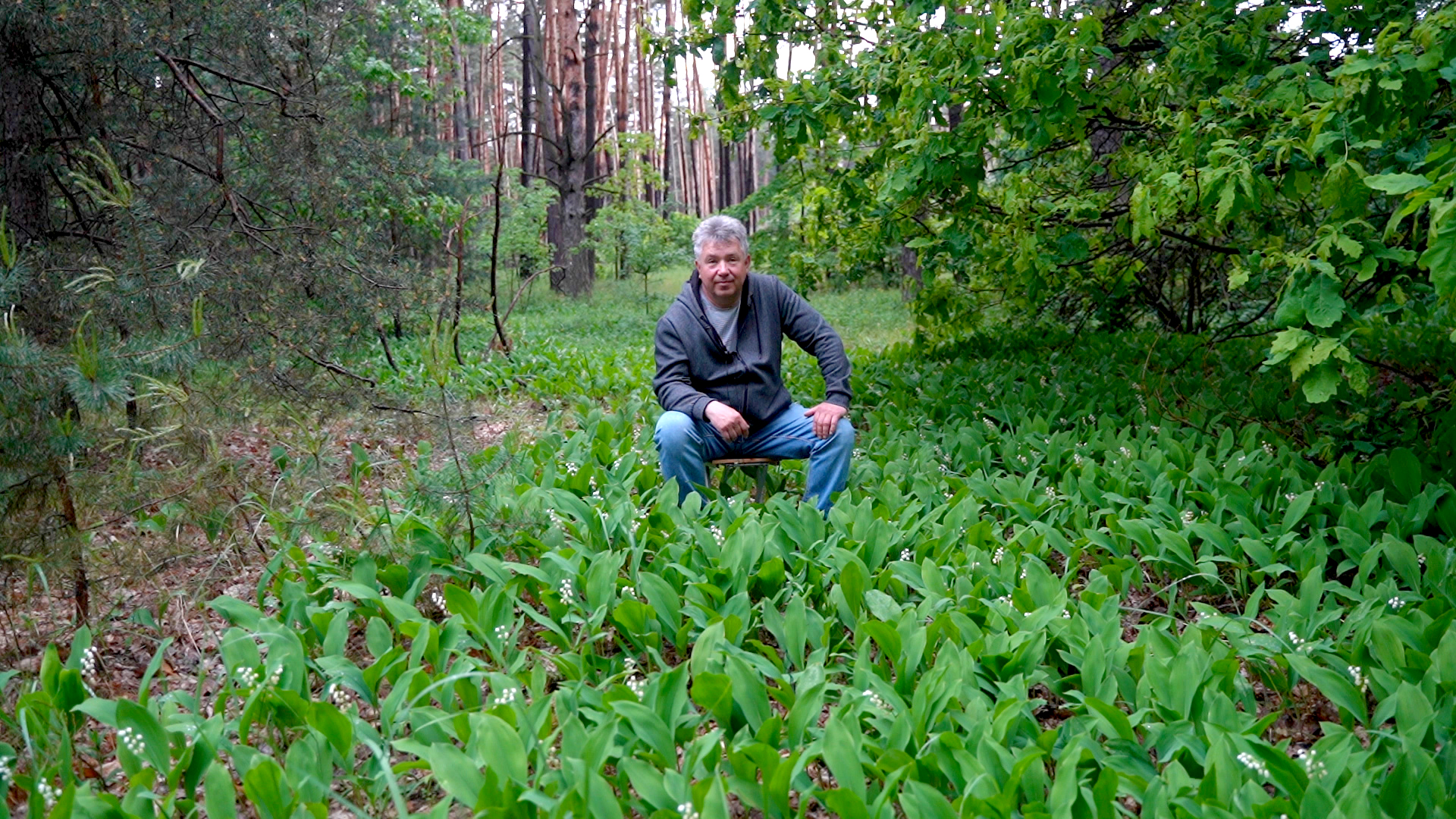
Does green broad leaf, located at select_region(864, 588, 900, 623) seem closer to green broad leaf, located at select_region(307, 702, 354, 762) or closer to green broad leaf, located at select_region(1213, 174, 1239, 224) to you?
green broad leaf, located at select_region(307, 702, 354, 762)

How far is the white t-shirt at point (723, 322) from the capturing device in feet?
15.5

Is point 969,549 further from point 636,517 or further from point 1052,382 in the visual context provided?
point 1052,382

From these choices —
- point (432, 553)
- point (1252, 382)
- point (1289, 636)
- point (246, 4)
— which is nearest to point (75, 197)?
point (246, 4)

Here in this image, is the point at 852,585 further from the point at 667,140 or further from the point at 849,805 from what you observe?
the point at 667,140

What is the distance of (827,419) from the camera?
14.5 feet

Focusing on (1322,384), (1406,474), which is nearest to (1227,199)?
(1322,384)

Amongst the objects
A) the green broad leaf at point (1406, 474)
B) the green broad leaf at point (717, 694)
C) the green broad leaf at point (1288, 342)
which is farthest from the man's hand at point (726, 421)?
the green broad leaf at point (1406, 474)

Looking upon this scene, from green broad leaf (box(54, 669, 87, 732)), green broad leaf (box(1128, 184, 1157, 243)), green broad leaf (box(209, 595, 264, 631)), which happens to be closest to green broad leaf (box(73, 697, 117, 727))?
green broad leaf (box(54, 669, 87, 732))

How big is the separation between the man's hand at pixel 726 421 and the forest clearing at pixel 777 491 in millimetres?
301

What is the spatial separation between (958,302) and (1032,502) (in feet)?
10.3

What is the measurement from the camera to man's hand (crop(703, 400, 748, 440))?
4336 millimetres

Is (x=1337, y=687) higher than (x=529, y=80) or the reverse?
the reverse

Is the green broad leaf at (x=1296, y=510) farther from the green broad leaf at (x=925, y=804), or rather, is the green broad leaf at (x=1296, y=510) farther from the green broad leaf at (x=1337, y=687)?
the green broad leaf at (x=925, y=804)

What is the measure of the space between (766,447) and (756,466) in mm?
345
